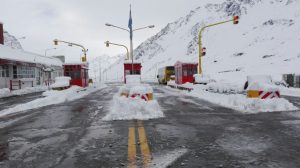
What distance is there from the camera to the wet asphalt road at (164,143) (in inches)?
199

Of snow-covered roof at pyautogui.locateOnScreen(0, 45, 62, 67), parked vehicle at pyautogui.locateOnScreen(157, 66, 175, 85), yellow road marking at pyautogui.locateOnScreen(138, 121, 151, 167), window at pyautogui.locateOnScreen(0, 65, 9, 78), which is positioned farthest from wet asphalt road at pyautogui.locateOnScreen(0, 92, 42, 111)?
parked vehicle at pyautogui.locateOnScreen(157, 66, 175, 85)

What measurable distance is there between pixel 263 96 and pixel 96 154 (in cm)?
925

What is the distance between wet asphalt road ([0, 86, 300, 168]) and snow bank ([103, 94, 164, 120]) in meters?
0.88

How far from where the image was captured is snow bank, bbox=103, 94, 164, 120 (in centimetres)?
1044

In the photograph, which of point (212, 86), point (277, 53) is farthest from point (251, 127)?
point (277, 53)

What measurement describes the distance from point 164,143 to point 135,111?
479 cm

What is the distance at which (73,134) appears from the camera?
7621 mm

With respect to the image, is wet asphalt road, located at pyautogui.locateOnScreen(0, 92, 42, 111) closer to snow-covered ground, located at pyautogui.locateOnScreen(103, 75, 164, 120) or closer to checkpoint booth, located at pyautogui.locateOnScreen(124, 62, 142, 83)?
snow-covered ground, located at pyautogui.locateOnScreen(103, 75, 164, 120)

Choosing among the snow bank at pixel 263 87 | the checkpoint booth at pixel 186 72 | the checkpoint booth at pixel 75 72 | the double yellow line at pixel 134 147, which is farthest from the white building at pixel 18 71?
the double yellow line at pixel 134 147

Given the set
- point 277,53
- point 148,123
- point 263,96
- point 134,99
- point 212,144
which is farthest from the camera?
point 277,53

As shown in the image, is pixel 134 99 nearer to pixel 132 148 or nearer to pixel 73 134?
pixel 73 134

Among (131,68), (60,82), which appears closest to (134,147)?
(60,82)

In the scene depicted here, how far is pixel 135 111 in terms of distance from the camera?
1105cm

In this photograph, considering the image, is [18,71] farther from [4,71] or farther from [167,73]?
[167,73]
